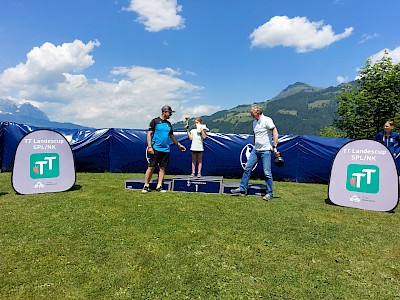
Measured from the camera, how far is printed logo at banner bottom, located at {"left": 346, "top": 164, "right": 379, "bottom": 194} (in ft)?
20.1

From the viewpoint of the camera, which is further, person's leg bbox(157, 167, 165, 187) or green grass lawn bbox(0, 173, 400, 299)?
person's leg bbox(157, 167, 165, 187)

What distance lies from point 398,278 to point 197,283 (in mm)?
2196

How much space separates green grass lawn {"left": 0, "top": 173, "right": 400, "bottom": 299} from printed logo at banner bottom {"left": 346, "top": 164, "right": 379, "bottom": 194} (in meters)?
0.61

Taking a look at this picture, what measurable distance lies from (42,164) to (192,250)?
5024 millimetres

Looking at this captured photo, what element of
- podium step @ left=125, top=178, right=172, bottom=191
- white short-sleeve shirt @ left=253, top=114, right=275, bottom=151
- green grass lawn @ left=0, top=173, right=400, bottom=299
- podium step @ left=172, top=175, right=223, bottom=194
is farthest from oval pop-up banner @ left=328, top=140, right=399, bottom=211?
podium step @ left=125, top=178, right=172, bottom=191

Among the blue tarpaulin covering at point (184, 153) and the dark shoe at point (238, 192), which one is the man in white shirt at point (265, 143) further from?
the blue tarpaulin covering at point (184, 153)

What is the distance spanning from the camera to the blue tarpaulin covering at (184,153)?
10.2 m

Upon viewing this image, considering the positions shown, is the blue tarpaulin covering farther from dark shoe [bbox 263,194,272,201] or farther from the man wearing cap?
the man wearing cap

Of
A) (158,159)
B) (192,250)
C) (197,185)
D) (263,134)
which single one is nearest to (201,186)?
(197,185)

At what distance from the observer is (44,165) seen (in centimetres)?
686

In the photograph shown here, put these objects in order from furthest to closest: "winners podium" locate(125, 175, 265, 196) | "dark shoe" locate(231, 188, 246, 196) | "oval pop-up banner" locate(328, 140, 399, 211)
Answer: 1. "winners podium" locate(125, 175, 265, 196)
2. "dark shoe" locate(231, 188, 246, 196)
3. "oval pop-up banner" locate(328, 140, 399, 211)

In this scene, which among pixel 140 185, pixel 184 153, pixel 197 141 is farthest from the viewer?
pixel 184 153

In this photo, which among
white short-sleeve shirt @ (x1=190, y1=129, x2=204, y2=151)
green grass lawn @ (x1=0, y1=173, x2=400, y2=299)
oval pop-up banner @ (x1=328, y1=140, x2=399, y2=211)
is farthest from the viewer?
white short-sleeve shirt @ (x1=190, y1=129, x2=204, y2=151)

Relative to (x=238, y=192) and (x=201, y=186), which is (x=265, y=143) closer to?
(x=238, y=192)
